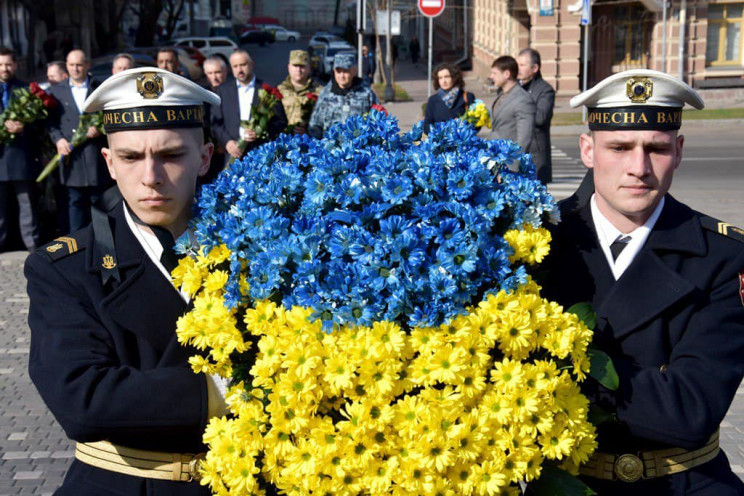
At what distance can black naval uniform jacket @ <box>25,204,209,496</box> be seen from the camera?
2607 mm

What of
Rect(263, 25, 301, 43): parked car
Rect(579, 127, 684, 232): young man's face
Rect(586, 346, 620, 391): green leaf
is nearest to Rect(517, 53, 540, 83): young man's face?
Rect(579, 127, 684, 232): young man's face

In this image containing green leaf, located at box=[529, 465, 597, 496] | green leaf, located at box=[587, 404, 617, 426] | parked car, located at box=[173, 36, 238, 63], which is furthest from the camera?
parked car, located at box=[173, 36, 238, 63]

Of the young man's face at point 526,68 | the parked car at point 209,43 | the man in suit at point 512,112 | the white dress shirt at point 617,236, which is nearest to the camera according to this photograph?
the white dress shirt at point 617,236

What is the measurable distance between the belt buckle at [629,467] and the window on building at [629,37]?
2959cm

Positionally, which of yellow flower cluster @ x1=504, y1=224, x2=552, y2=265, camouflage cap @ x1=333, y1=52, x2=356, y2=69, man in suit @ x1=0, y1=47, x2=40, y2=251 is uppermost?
camouflage cap @ x1=333, y1=52, x2=356, y2=69

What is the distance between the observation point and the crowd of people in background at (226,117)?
9.80 metres

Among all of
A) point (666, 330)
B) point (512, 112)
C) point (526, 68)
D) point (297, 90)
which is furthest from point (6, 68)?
point (666, 330)

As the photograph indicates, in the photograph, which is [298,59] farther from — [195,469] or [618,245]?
[195,469]

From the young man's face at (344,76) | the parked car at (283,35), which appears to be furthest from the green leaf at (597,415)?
the parked car at (283,35)

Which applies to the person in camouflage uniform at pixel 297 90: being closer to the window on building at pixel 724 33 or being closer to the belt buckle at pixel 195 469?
the belt buckle at pixel 195 469

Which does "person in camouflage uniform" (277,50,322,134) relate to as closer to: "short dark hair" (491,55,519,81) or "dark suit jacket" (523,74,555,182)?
"short dark hair" (491,55,519,81)

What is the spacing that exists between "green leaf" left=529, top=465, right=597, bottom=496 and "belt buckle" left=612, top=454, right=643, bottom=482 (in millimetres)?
341

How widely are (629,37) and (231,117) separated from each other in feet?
77.9

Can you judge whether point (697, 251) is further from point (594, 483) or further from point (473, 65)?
point (473, 65)
